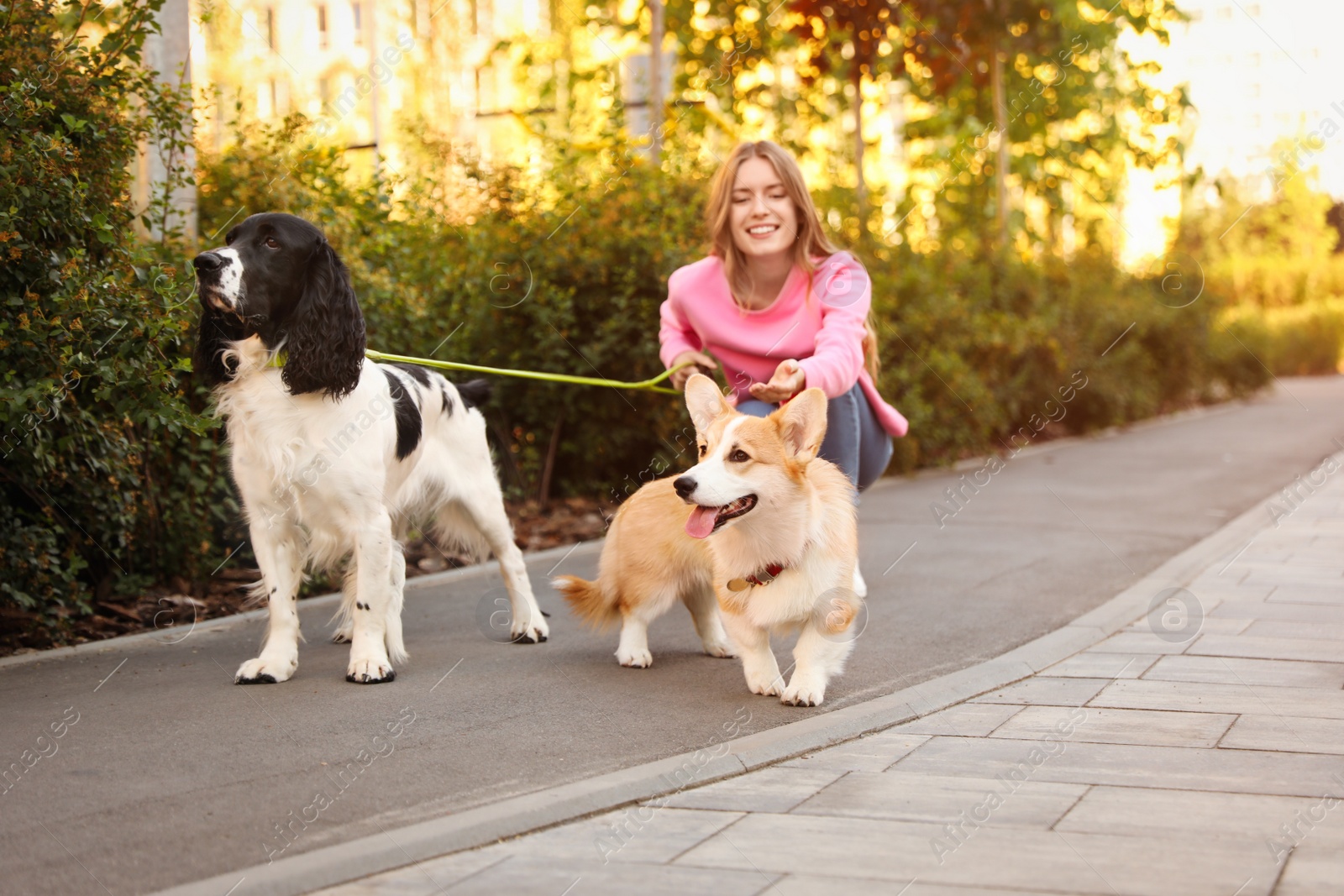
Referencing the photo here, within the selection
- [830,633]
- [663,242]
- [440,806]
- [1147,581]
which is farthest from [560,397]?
[440,806]

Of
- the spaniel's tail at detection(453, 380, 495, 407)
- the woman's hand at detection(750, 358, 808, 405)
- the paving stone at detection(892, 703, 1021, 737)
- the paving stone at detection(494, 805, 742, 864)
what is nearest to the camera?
the paving stone at detection(494, 805, 742, 864)

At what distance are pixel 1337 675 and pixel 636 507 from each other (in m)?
2.79

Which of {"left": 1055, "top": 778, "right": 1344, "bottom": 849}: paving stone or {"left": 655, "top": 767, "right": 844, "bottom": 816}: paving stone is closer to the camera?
{"left": 1055, "top": 778, "right": 1344, "bottom": 849}: paving stone

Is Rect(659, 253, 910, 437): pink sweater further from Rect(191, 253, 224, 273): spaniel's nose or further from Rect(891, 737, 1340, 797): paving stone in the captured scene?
Rect(191, 253, 224, 273): spaniel's nose

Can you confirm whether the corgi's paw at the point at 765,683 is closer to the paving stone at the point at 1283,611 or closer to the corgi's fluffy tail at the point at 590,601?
the corgi's fluffy tail at the point at 590,601

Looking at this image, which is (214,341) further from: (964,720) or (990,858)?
(990,858)

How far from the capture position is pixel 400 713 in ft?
15.5

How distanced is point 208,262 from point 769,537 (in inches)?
85.1

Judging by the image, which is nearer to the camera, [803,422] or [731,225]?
[803,422]

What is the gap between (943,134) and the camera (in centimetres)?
1923

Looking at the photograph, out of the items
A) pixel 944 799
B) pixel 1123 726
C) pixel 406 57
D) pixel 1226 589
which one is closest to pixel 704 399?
pixel 944 799

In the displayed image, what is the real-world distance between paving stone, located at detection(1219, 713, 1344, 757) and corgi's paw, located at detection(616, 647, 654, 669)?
216cm

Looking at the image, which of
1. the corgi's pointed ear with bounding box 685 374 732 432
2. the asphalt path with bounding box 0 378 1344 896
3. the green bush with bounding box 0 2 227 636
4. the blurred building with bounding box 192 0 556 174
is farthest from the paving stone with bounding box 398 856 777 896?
the blurred building with bounding box 192 0 556 174

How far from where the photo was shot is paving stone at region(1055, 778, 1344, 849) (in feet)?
11.4
